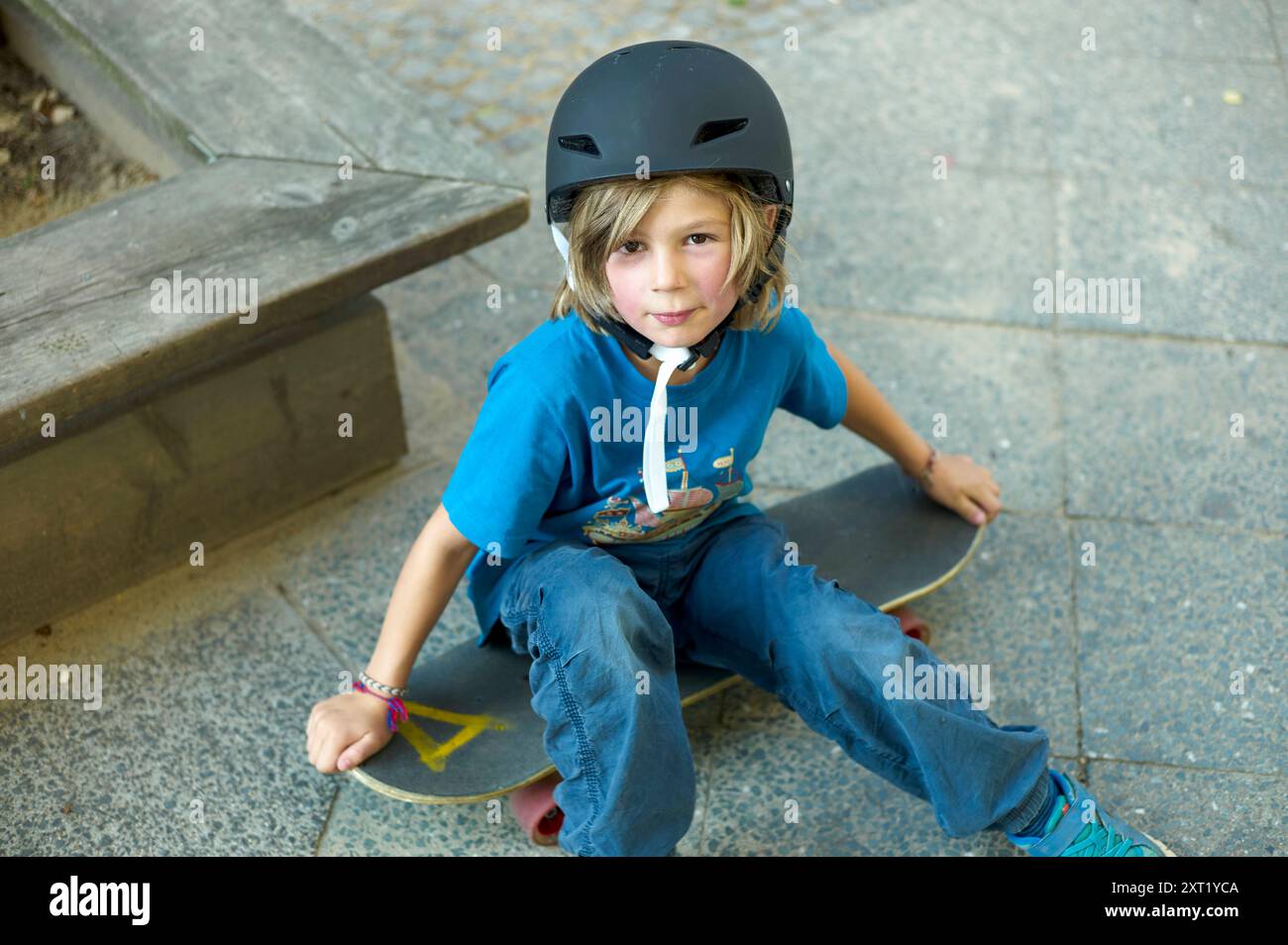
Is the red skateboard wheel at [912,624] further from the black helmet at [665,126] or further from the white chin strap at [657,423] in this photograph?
the black helmet at [665,126]

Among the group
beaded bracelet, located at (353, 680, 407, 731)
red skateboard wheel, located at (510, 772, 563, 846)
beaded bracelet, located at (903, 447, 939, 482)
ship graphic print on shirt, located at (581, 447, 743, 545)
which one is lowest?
red skateboard wheel, located at (510, 772, 563, 846)

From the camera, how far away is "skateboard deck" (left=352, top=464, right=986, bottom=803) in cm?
230

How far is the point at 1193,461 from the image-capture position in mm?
3205

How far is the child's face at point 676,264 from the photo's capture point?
200 cm

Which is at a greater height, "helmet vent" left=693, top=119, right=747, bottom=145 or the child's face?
"helmet vent" left=693, top=119, right=747, bottom=145

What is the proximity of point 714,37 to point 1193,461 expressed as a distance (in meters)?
2.33

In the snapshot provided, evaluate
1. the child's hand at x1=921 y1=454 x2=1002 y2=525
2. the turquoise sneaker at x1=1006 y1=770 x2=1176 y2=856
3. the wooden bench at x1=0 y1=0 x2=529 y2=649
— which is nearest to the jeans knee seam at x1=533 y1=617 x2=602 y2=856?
the turquoise sneaker at x1=1006 y1=770 x2=1176 y2=856

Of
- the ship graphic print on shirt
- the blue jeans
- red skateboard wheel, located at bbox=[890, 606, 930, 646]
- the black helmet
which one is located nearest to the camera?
the black helmet

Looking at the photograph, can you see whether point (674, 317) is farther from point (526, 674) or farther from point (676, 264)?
point (526, 674)

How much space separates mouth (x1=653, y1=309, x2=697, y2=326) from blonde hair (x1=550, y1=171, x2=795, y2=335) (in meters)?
0.07

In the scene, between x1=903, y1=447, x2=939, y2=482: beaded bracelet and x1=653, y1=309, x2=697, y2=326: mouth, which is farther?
x1=903, y1=447, x2=939, y2=482: beaded bracelet

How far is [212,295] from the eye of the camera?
97.3 inches

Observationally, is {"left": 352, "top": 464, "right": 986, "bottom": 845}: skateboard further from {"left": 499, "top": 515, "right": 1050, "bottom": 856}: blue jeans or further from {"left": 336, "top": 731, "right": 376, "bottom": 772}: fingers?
{"left": 499, "top": 515, "right": 1050, "bottom": 856}: blue jeans
